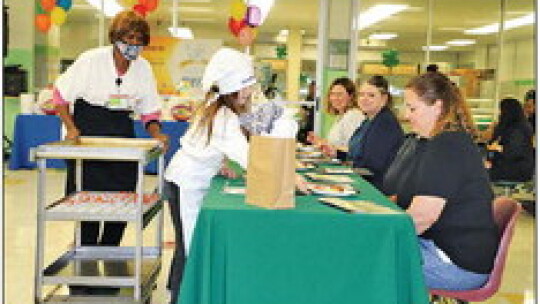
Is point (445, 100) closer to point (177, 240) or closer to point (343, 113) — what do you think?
point (177, 240)

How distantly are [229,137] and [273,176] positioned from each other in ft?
1.77

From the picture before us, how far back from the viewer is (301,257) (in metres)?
2.16

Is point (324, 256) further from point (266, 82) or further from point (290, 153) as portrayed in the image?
point (266, 82)

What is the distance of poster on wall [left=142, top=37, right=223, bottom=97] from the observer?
9055 mm

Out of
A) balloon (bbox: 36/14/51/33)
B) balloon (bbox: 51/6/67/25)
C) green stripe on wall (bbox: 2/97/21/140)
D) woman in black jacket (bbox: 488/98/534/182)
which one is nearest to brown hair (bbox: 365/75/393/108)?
woman in black jacket (bbox: 488/98/534/182)

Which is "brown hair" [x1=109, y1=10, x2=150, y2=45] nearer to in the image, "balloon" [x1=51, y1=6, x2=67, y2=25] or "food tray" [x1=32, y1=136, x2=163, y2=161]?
"food tray" [x1=32, y1=136, x2=163, y2=161]

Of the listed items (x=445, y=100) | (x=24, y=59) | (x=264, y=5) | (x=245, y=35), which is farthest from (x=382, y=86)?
(x=24, y=59)

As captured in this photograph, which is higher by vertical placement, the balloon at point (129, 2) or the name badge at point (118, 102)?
the balloon at point (129, 2)

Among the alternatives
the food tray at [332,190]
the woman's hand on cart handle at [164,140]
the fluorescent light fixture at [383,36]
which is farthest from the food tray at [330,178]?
the fluorescent light fixture at [383,36]

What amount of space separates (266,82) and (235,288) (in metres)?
6.94

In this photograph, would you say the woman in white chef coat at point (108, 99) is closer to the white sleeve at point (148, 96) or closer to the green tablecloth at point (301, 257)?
the white sleeve at point (148, 96)

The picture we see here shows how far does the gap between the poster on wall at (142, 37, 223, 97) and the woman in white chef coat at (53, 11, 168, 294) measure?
5.42 m

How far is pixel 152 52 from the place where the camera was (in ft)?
29.7

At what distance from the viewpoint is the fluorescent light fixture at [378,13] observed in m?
10.7
